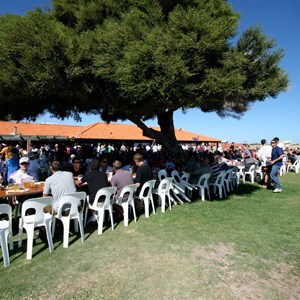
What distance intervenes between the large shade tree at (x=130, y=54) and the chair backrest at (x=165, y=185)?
209cm

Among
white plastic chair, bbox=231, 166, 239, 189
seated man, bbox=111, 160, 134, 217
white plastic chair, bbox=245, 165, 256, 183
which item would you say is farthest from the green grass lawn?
white plastic chair, bbox=245, 165, 256, 183

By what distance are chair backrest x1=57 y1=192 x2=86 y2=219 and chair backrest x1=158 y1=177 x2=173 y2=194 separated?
270 cm

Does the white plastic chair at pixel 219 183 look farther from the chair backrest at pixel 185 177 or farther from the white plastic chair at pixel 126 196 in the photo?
the white plastic chair at pixel 126 196

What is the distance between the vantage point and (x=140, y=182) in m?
6.78

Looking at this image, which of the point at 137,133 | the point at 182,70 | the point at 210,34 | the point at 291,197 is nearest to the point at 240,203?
the point at 291,197

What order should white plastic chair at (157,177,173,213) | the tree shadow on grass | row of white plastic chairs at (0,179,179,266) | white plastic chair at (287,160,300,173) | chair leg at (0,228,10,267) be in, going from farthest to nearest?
white plastic chair at (287,160,300,173), the tree shadow on grass, white plastic chair at (157,177,173,213), row of white plastic chairs at (0,179,179,266), chair leg at (0,228,10,267)

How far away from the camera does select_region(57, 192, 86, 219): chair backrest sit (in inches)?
187

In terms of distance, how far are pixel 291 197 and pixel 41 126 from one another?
3097 cm

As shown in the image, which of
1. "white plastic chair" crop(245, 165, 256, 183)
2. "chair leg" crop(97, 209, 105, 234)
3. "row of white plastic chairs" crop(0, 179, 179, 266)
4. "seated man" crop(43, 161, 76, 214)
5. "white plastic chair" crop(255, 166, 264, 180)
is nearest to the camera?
"row of white plastic chairs" crop(0, 179, 179, 266)

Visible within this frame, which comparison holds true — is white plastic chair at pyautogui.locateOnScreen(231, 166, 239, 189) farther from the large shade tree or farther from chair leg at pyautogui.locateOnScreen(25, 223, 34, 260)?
chair leg at pyautogui.locateOnScreen(25, 223, 34, 260)

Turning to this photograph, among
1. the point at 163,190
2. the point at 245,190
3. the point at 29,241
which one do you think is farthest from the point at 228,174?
the point at 29,241

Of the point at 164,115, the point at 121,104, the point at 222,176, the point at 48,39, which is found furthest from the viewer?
the point at 164,115

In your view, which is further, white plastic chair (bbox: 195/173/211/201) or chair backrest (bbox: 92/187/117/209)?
white plastic chair (bbox: 195/173/211/201)

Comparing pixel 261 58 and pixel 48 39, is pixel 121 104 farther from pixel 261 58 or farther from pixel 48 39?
pixel 261 58
